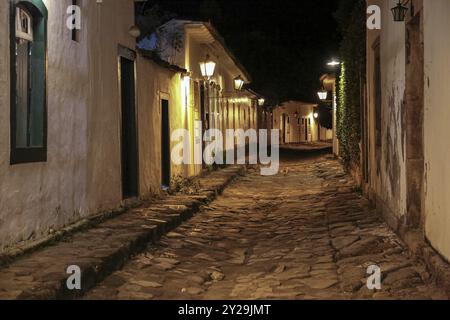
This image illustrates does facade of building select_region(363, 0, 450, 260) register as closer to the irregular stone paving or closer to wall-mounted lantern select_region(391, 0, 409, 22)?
wall-mounted lantern select_region(391, 0, 409, 22)

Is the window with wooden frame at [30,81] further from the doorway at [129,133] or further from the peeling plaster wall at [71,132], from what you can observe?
the doorway at [129,133]

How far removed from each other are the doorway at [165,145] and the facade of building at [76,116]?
2 cm

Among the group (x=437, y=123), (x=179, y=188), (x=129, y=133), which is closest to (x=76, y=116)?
(x=129, y=133)

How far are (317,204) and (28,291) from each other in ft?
27.6

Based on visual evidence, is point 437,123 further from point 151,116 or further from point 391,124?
point 151,116

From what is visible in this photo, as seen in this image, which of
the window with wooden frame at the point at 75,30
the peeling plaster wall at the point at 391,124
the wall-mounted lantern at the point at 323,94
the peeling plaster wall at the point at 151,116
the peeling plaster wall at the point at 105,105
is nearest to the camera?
the peeling plaster wall at the point at 391,124

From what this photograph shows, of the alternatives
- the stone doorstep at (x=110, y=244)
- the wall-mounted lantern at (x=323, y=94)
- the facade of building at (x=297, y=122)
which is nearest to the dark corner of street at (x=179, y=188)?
the stone doorstep at (x=110, y=244)

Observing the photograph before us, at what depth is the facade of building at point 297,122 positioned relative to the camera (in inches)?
1823

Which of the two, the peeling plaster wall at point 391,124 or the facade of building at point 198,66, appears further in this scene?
the facade of building at point 198,66

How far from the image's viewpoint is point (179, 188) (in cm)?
1430

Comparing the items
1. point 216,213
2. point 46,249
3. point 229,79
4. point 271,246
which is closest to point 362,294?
point 271,246

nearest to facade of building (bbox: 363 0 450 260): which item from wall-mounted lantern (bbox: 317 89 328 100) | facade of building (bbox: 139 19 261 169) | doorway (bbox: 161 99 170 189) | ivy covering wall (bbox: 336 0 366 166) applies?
ivy covering wall (bbox: 336 0 366 166)

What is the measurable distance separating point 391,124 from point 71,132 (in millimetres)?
4417
